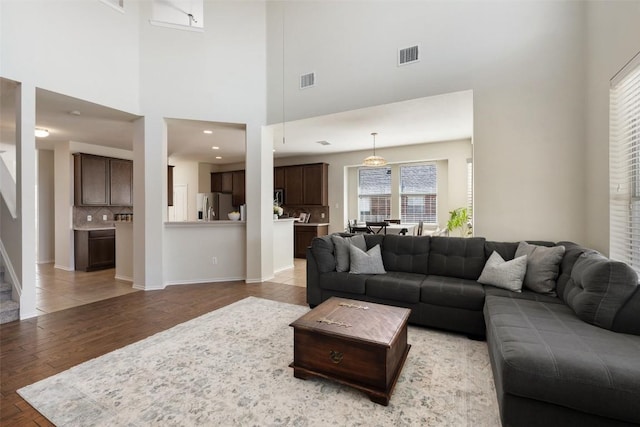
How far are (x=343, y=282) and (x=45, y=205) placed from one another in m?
6.93

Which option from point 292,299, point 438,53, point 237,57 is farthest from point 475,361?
point 237,57

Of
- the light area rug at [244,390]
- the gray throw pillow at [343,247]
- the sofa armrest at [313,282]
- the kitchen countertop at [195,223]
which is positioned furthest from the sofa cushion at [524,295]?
the kitchen countertop at [195,223]

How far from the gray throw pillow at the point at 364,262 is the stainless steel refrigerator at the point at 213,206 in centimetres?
580

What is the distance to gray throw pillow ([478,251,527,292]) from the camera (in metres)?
2.70

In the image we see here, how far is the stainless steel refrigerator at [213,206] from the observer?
26.7 feet

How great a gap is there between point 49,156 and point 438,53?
309 inches

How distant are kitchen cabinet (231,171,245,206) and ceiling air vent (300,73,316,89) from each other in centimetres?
444

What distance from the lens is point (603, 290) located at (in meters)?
1.92

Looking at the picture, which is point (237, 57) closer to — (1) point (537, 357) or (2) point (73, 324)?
(2) point (73, 324)

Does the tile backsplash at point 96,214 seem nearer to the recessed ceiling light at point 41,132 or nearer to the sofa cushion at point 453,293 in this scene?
the recessed ceiling light at point 41,132

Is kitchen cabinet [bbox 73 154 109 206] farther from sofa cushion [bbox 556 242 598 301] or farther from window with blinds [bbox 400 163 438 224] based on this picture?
sofa cushion [bbox 556 242 598 301]

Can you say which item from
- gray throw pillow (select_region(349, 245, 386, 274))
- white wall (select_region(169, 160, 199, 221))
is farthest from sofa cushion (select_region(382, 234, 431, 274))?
white wall (select_region(169, 160, 199, 221))

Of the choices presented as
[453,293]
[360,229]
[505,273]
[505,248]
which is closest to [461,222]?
[360,229]

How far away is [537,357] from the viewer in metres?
1.49
